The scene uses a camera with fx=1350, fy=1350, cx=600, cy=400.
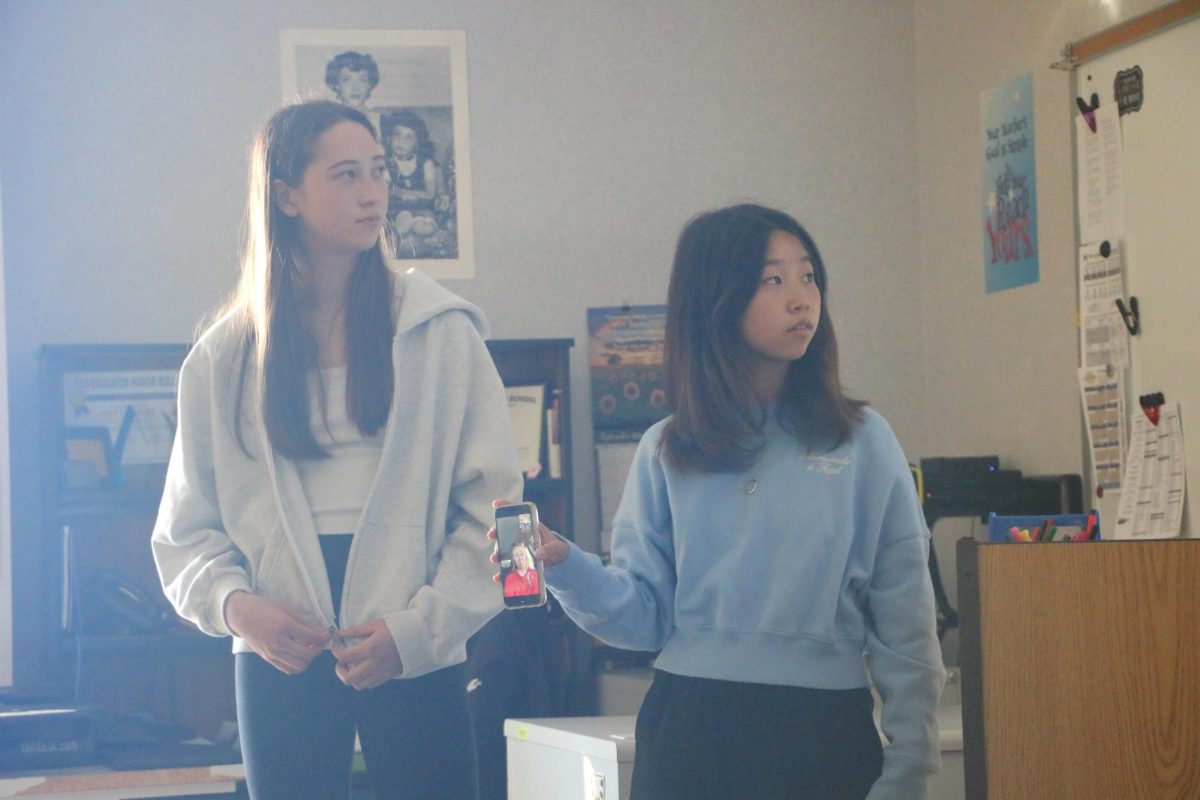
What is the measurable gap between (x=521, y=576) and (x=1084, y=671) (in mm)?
584

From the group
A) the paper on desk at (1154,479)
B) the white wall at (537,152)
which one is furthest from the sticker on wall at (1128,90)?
the white wall at (537,152)

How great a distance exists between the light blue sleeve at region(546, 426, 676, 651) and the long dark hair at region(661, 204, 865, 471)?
2.4 inches

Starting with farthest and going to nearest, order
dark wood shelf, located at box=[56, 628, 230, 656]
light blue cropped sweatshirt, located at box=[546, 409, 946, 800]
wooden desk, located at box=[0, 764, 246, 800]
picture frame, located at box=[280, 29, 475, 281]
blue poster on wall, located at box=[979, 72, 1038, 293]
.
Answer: picture frame, located at box=[280, 29, 475, 281], blue poster on wall, located at box=[979, 72, 1038, 293], dark wood shelf, located at box=[56, 628, 230, 656], wooden desk, located at box=[0, 764, 246, 800], light blue cropped sweatshirt, located at box=[546, 409, 946, 800]

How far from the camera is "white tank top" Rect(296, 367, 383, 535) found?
1.58 metres

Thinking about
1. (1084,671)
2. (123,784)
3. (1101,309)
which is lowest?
(123,784)

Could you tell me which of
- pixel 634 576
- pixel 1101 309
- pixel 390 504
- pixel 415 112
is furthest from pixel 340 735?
pixel 415 112

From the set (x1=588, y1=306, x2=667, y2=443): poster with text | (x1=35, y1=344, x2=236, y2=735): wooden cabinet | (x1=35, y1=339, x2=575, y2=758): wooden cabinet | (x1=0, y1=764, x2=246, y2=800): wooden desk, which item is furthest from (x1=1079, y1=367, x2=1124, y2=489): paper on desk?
(x1=35, y1=344, x2=236, y2=735): wooden cabinet

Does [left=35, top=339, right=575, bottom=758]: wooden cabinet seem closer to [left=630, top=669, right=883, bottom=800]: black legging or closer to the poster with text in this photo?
the poster with text

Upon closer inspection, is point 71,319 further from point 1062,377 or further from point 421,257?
point 1062,377

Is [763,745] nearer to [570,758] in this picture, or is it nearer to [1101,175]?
[570,758]

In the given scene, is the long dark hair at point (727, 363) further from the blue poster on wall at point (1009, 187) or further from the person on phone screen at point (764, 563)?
the blue poster on wall at point (1009, 187)

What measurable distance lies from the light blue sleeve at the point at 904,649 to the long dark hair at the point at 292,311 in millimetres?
628

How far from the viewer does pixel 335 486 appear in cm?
159

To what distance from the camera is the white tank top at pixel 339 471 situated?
5.17 feet
